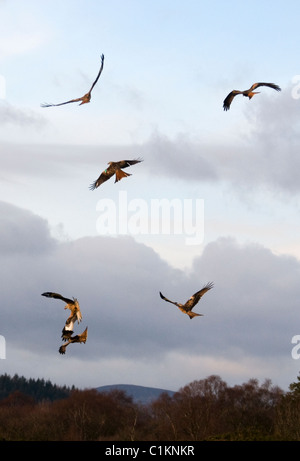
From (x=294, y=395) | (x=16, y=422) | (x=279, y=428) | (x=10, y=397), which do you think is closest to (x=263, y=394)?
(x=294, y=395)

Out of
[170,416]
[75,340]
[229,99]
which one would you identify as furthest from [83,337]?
[170,416]

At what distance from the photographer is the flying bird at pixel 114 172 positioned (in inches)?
1473

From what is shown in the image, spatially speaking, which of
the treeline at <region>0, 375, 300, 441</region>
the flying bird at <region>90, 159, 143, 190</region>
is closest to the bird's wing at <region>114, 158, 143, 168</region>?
the flying bird at <region>90, 159, 143, 190</region>

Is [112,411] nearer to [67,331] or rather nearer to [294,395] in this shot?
[294,395]

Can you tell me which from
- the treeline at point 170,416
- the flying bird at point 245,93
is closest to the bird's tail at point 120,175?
the flying bird at point 245,93

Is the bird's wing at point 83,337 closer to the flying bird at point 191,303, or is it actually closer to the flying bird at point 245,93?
the flying bird at point 191,303

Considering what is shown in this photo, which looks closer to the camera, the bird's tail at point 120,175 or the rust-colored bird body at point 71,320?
the rust-colored bird body at point 71,320

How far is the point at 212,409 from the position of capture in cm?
11238

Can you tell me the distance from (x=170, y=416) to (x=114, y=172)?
8031 cm

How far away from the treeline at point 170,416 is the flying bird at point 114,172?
130 ft

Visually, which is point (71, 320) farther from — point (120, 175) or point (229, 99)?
point (229, 99)

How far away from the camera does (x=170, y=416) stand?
11381 centimetres

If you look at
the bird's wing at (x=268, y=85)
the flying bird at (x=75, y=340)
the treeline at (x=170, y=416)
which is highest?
the bird's wing at (x=268, y=85)
